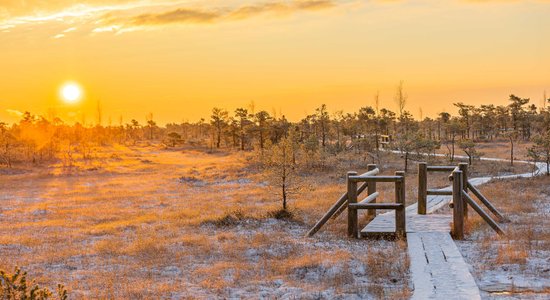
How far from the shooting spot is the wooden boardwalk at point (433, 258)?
9.16m

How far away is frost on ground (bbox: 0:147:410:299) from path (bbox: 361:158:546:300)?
35 cm

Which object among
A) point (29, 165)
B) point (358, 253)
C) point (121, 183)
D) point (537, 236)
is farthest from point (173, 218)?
point (29, 165)

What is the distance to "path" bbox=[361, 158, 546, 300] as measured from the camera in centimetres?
915

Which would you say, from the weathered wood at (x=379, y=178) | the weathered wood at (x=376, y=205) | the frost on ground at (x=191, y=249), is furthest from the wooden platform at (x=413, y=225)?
the weathered wood at (x=379, y=178)

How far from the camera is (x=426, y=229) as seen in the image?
48.4ft

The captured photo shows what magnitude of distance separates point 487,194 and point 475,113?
72.2 metres

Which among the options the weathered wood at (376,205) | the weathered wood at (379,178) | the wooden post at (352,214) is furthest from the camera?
the wooden post at (352,214)

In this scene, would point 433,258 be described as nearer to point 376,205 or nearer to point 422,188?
point 376,205

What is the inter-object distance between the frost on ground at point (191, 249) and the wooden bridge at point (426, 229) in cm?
41

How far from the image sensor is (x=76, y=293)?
10867mm

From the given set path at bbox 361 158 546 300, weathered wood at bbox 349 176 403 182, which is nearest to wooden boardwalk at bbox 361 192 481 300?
path at bbox 361 158 546 300

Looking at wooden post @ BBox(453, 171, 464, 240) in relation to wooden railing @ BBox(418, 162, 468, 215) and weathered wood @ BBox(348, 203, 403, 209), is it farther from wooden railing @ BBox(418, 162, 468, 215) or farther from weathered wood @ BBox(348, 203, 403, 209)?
wooden railing @ BBox(418, 162, 468, 215)

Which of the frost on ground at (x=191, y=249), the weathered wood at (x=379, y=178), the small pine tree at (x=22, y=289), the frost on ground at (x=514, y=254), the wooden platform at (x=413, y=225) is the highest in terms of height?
the weathered wood at (x=379, y=178)

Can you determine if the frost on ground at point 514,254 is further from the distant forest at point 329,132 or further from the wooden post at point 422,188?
the distant forest at point 329,132
